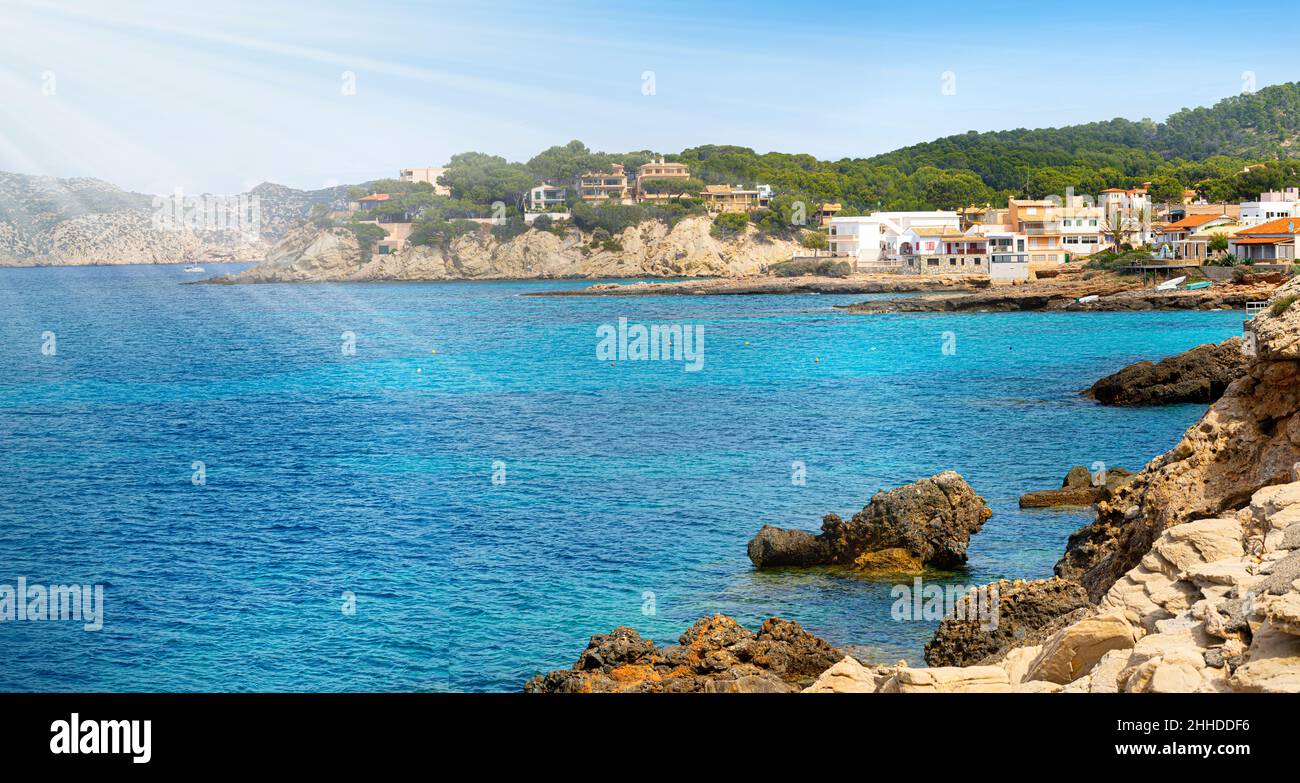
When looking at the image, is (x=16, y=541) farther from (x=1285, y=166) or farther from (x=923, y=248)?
(x=1285, y=166)

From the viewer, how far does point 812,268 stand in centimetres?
12162

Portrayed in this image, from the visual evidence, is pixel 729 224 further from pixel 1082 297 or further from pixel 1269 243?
pixel 1269 243

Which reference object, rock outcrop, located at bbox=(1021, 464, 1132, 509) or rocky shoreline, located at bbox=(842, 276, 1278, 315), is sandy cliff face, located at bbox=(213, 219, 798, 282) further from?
rock outcrop, located at bbox=(1021, 464, 1132, 509)

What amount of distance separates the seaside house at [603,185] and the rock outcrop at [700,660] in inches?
5644

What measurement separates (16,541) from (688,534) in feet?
47.9

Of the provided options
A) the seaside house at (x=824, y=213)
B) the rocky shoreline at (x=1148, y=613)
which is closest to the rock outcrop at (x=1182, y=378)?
the rocky shoreline at (x=1148, y=613)

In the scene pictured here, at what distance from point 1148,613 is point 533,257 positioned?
460 feet

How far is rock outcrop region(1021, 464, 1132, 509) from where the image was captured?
24188 millimetres

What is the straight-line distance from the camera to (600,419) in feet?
138

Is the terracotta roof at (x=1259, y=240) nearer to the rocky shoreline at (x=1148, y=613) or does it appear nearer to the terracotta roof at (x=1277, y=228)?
the terracotta roof at (x=1277, y=228)

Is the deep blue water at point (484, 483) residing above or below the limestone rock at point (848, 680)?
below

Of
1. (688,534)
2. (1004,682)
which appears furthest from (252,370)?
(1004,682)

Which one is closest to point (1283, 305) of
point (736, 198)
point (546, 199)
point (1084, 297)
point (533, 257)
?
point (1084, 297)

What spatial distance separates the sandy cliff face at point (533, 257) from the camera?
13612 cm
